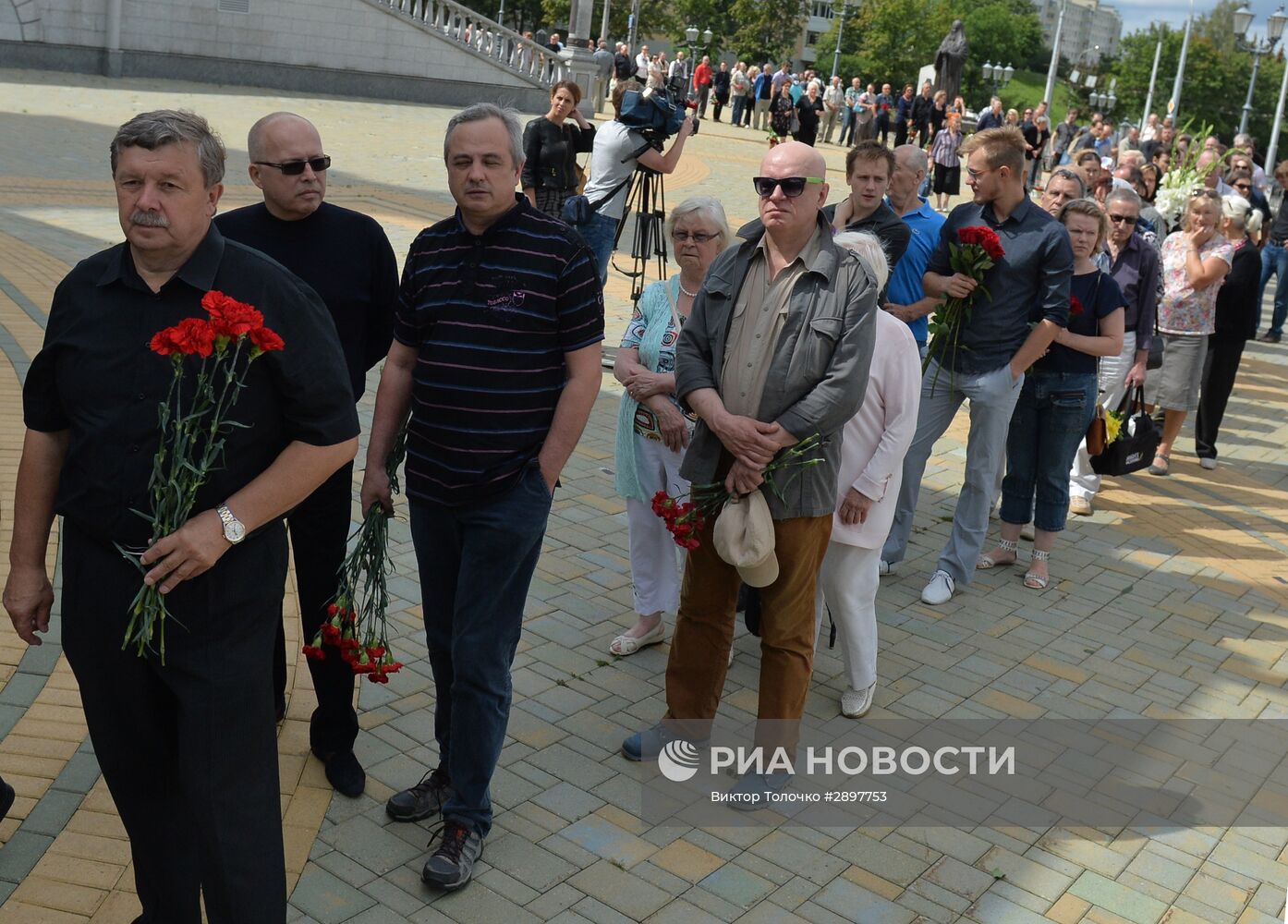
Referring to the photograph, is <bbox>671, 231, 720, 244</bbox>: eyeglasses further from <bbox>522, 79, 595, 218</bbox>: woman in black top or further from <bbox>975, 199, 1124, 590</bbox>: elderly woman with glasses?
<bbox>522, 79, 595, 218</bbox>: woman in black top

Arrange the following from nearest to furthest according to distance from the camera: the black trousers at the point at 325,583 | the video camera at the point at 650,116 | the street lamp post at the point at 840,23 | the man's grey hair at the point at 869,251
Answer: the black trousers at the point at 325,583
the man's grey hair at the point at 869,251
the video camera at the point at 650,116
the street lamp post at the point at 840,23

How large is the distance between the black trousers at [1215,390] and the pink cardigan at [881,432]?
5.92m

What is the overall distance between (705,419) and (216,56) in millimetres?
26987

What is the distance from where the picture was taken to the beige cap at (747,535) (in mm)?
4398

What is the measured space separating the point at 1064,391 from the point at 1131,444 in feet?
4.18

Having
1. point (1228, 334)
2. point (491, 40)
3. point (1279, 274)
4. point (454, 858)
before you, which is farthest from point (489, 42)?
point (454, 858)

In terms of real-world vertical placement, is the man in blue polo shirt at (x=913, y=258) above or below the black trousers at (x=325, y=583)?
above

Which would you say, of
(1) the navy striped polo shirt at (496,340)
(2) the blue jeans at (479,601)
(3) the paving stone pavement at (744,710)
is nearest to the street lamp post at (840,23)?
(3) the paving stone pavement at (744,710)

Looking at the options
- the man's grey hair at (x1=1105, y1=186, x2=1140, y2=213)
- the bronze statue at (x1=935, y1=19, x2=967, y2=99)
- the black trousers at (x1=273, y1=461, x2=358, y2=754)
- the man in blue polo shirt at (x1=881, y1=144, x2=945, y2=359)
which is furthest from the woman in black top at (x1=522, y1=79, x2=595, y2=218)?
the bronze statue at (x1=935, y1=19, x2=967, y2=99)

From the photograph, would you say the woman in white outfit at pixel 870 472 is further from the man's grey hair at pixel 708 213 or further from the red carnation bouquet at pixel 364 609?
the red carnation bouquet at pixel 364 609

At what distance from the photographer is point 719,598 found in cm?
476

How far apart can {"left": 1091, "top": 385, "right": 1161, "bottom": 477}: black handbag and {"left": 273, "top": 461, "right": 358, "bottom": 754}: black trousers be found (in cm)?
508

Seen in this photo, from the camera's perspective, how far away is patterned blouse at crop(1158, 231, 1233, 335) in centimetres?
944

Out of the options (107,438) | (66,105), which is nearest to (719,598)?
(107,438)
